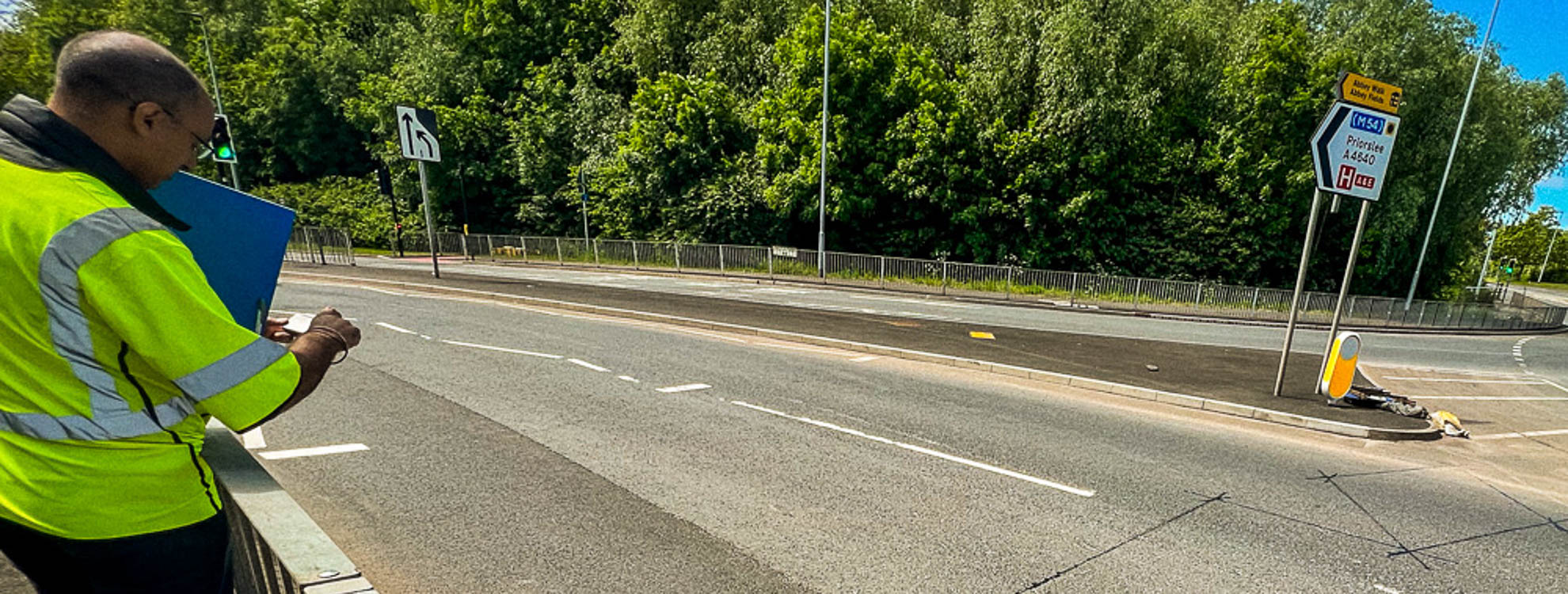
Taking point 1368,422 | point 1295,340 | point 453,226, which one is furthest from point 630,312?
point 453,226

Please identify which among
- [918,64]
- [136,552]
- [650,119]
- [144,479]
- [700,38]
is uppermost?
[700,38]

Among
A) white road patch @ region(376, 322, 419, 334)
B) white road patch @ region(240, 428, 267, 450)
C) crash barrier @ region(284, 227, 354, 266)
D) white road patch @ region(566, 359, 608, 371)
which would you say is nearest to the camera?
white road patch @ region(240, 428, 267, 450)

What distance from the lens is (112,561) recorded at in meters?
1.54

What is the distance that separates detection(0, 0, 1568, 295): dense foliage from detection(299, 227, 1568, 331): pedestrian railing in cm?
381

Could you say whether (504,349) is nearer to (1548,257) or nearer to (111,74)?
(111,74)

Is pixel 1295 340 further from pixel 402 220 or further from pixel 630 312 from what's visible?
pixel 402 220

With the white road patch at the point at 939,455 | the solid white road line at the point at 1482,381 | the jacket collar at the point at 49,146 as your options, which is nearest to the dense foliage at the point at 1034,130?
the solid white road line at the point at 1482,381

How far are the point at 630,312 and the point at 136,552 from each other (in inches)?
504

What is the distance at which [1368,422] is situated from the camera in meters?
7.62

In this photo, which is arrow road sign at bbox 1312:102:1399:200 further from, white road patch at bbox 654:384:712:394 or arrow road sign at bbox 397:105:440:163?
arrow road sign at bbox 397:105:440:163

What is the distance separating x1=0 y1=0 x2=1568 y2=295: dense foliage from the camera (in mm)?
25938

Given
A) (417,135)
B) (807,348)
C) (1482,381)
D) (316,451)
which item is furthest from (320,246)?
(1482,381)

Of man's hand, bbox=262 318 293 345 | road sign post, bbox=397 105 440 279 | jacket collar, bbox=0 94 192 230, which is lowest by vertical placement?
man's hand, bbox=262 318 293 345

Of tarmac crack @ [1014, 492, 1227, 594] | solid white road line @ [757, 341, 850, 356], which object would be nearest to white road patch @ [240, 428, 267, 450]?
tarmac crack @ [1014, 492, 1227, 594]
